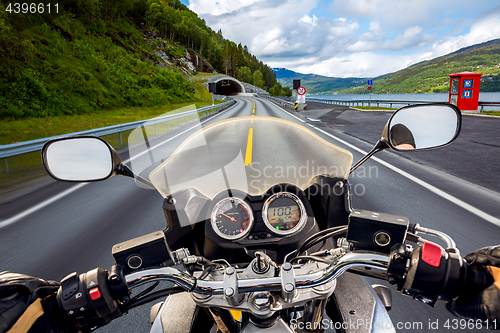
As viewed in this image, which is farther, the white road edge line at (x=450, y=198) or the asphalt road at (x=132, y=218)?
the white road edge line at (x=450, y=198)

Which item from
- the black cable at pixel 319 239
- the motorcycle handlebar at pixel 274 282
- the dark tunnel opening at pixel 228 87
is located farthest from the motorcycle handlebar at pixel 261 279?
the dark tunnel opening at pixel 228 87

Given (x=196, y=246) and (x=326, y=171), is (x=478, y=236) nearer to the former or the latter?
(x=326, y=171)

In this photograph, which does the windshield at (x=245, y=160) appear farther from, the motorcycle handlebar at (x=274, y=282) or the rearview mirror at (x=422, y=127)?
the motorcycle handlebar at (x=274, y=282)

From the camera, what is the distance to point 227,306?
49.8 inches

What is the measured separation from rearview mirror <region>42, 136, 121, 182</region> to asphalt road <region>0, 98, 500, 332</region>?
104 cm

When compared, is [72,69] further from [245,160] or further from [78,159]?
[245,160]

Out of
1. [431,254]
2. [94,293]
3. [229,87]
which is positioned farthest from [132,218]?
[229,87]

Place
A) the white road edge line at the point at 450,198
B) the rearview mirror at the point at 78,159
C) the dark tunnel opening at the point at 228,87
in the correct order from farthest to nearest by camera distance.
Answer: the dark tunnel opening at the point at 228,87 → the white road edge line at the point at 450,198 → the rearview mirror at the point at 78,159

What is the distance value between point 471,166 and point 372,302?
26.3 feet

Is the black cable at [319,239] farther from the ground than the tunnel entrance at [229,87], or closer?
closer

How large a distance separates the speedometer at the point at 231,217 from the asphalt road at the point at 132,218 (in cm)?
58

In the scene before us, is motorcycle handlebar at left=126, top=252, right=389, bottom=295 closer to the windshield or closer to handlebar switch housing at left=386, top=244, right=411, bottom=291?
handlebar switch housing at left=386, top=244, right=411, bottom=291

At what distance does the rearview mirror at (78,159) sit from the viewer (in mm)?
1695

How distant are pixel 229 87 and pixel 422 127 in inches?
4759
